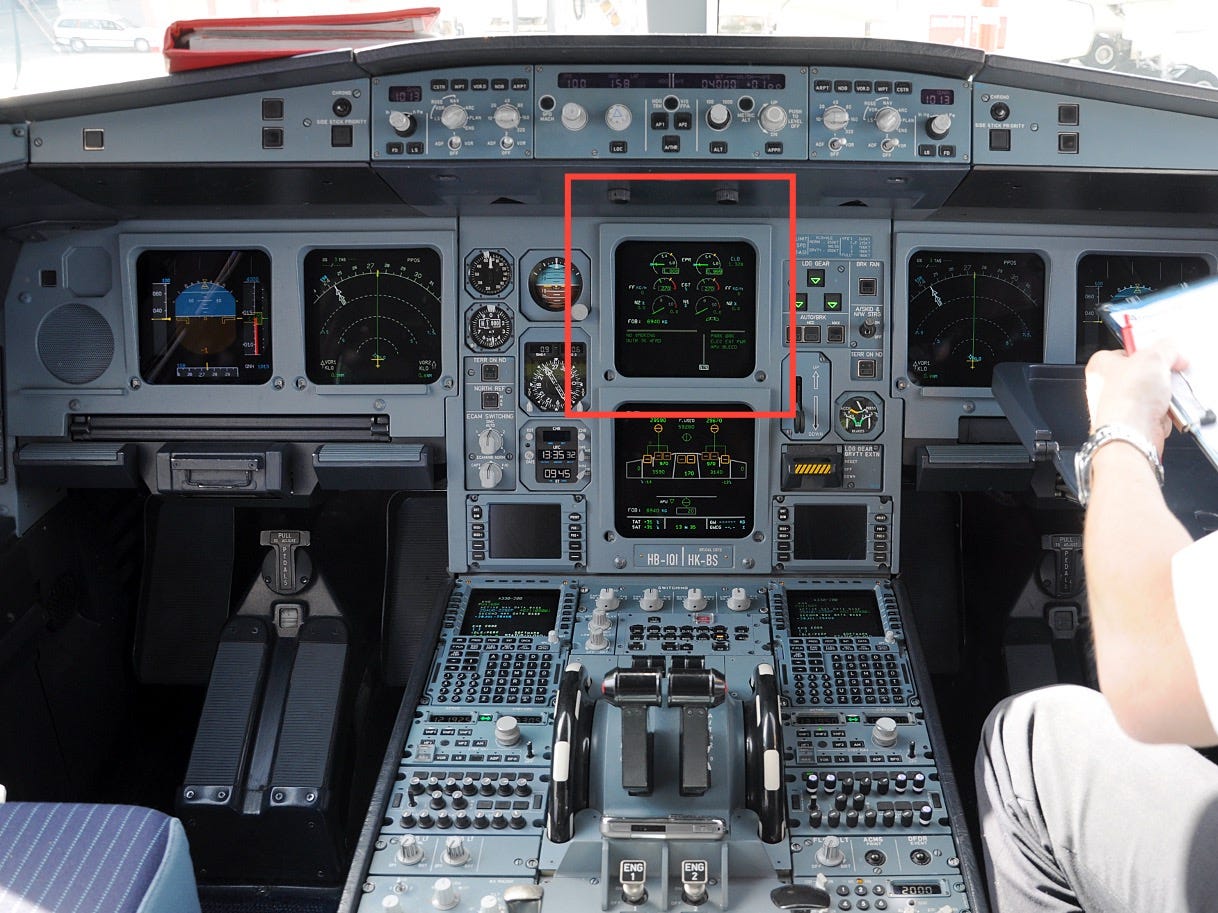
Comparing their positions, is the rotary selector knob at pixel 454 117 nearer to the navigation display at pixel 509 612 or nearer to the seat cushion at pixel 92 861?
the navigation display at pixel 509 612

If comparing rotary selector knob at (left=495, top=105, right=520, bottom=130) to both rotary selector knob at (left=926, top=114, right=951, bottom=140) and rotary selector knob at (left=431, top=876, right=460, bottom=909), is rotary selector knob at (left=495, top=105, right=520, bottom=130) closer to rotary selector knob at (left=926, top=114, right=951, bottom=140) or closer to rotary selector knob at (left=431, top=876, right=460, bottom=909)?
rotary selector knob at (left=926, top=114, right=951, bottom=140)

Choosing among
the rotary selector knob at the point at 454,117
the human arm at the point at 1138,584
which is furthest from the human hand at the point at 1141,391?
the rotary selector knob at the point at 454,117

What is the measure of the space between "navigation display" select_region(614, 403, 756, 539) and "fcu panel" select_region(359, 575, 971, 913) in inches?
12.9

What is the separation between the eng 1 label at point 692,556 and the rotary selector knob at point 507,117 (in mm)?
1168

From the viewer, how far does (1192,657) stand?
118 centimetres

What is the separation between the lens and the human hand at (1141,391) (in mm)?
1541

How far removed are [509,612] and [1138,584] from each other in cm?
184

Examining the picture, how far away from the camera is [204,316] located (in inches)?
117

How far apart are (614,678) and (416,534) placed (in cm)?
140

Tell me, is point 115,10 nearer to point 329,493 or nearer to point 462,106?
point 462,106

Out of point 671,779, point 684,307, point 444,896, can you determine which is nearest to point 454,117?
point 684,307

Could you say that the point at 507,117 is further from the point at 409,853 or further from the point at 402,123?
the point at 409,853

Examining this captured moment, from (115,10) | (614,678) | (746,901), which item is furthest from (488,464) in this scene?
(115,10)

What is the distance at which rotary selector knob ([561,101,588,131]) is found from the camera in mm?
2424
